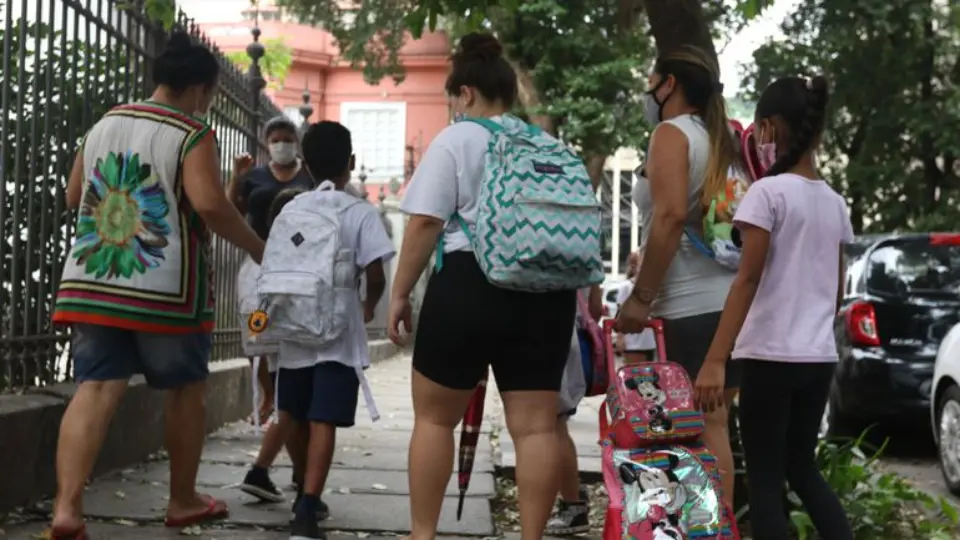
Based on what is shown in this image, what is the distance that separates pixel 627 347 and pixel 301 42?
34048mm

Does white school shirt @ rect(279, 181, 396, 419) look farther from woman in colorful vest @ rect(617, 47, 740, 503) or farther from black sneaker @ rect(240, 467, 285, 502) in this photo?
woman in colorful vest @ rect(617, 47, 740, 503)

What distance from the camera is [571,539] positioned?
579 cm

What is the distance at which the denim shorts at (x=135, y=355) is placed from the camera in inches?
198

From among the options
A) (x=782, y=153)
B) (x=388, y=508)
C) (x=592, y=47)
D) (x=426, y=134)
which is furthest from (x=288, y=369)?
(x=426, y=134)

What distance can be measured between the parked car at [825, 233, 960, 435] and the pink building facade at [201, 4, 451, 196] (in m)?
31.6

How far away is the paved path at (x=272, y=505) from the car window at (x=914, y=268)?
10.2 ft

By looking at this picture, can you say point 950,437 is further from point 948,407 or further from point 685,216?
point 685,216

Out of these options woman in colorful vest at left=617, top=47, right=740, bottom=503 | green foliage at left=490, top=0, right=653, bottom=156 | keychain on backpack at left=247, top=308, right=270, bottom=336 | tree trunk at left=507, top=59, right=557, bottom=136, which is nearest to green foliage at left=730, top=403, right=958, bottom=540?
woman in colorful vest at left=617, top=47, right=740, bottom=503

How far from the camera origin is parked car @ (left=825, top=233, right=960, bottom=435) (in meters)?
9.42

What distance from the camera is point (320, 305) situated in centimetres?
543

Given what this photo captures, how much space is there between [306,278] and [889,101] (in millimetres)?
19504

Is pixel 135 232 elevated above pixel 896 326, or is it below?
above

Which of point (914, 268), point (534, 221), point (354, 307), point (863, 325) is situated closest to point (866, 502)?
point (354, 307)

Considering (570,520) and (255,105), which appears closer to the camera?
(570,520)
